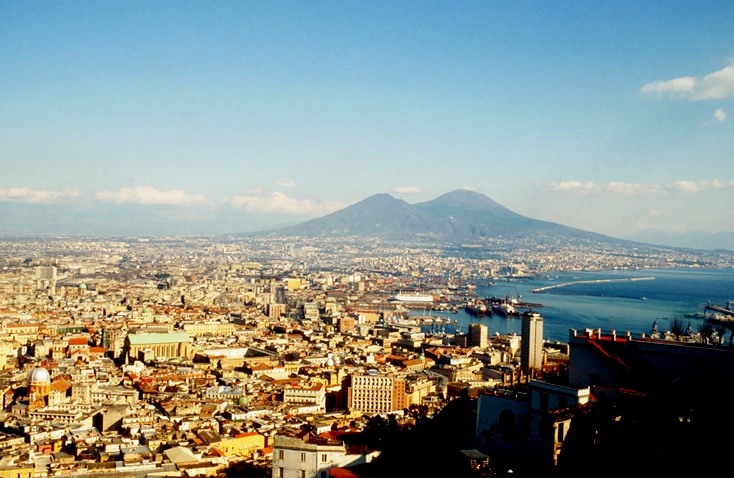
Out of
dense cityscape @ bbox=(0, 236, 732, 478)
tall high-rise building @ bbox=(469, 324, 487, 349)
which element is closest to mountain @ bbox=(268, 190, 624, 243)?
dense cityscape @ bbox=(0, 236, 732, 478)

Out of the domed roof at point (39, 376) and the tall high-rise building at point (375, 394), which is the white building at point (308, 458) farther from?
the domed roof at point (39, 376)

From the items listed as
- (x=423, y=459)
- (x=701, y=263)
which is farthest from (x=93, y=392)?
(x=701, y=263)

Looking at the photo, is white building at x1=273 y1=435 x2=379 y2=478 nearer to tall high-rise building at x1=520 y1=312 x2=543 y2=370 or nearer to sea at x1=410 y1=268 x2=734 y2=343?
tall high-rise building at x1=520 y1=312 x2=543 y2=370

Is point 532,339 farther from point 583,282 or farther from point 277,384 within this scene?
point 583,282

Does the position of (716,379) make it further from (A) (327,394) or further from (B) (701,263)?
(B) (701,263)

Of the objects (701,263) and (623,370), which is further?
(701,263)

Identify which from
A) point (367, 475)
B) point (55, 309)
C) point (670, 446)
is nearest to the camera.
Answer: point (670, 446)
